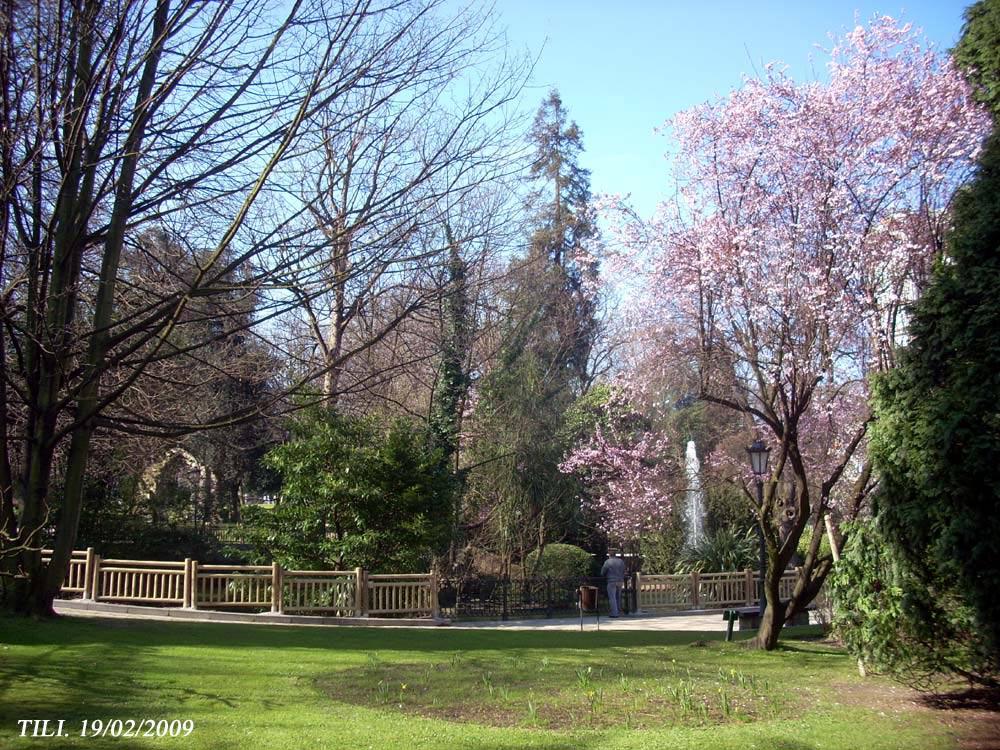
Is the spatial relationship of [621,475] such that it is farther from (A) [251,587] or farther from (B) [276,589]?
(A) [251,587]

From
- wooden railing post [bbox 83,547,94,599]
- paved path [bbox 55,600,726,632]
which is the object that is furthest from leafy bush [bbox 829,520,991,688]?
wooden railing post [bbox 83,547,94,599]

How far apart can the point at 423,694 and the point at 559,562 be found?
59.9 ft

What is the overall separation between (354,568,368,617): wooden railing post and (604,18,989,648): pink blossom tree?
8.93m

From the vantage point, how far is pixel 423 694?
8.53 m

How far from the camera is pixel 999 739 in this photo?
6.95 metres

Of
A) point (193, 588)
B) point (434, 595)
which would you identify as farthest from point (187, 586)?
point (434, 595)

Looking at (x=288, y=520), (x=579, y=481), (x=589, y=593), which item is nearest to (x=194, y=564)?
(x=288, y=520)

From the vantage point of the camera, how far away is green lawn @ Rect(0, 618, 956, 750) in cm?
671

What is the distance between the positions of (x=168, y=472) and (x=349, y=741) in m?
27.7

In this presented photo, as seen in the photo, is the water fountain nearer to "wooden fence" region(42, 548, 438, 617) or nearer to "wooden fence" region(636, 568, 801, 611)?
"wooden fence" region(636, 568, 801, 611)

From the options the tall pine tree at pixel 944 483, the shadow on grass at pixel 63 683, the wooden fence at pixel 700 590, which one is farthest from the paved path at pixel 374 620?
the tall pine tree at pixel 944 483

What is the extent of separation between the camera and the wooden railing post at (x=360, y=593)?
61.1 feet

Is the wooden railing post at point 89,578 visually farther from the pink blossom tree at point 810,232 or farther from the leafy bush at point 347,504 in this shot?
the pink blossom tree at point 810,232

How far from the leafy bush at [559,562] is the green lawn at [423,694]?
46.5ft
